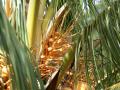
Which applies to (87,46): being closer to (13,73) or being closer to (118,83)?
(118,83)

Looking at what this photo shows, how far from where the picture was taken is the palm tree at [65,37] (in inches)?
27.0

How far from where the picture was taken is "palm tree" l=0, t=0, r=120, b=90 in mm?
686

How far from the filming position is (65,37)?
216 cm

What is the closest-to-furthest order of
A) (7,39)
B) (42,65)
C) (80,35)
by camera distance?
(7,39) → (80,35) → (42,65)

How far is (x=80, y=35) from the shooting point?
5.12ft

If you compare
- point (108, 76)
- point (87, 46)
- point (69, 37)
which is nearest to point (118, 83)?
point (108, 76)

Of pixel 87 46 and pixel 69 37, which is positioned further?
pixel 69 37

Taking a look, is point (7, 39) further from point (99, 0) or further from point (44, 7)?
point (44, 7)

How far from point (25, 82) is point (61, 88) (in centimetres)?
137

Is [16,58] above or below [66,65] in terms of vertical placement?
above

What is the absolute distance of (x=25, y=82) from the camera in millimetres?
682

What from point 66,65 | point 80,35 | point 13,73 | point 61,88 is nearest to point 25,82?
point 13,73

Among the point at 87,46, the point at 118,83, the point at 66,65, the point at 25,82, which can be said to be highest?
the point at 25,82

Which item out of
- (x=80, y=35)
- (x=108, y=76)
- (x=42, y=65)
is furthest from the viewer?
(x=42, y=65)
